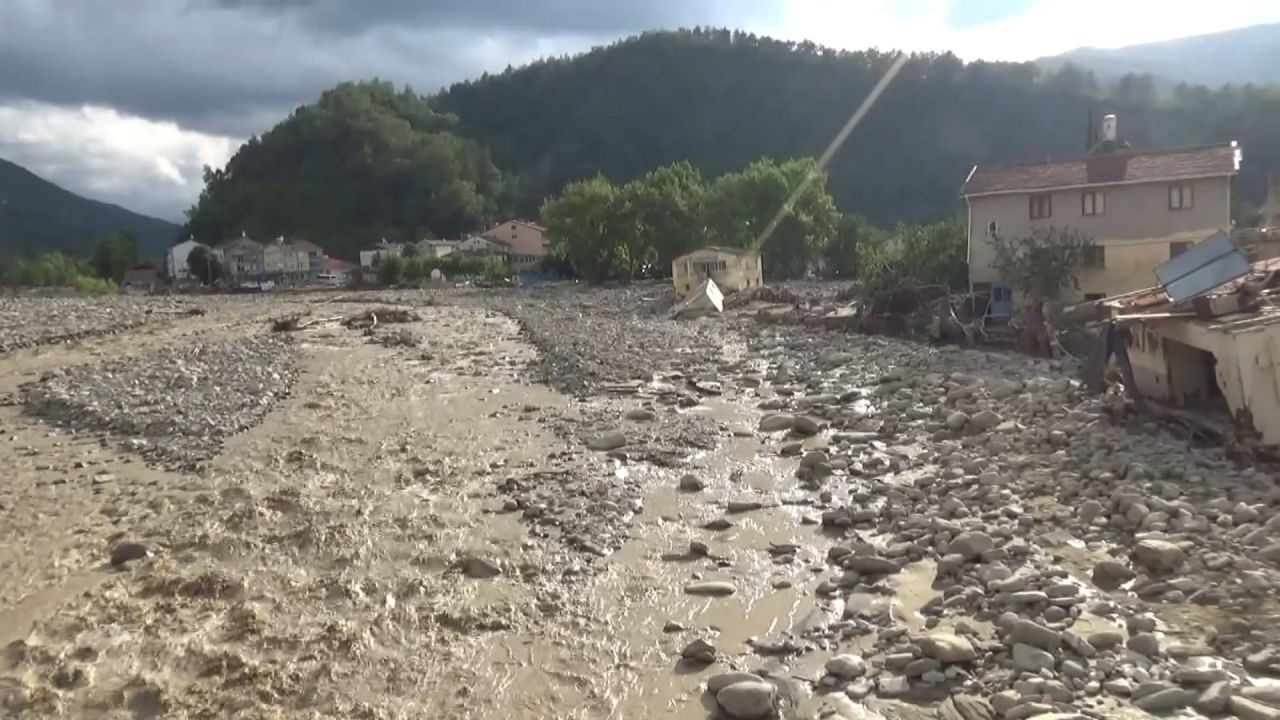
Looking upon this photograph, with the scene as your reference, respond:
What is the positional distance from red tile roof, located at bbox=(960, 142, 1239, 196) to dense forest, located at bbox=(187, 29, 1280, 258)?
72.2 m

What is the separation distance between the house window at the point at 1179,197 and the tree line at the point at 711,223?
3067cm

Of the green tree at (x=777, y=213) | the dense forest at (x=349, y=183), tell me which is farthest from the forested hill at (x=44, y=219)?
the green tree at (x=777, y=213)

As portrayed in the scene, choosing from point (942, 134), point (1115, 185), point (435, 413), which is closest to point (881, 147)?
point (942, 134)

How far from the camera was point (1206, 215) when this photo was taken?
1148 inches

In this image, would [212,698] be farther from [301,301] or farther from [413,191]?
[413,191]

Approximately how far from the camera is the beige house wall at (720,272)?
53.3 metres

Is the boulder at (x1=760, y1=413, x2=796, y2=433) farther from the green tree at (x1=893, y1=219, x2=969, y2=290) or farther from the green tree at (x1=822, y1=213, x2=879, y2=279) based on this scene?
the green tree at (x1=822, y1=213, x2=879, y2=279)

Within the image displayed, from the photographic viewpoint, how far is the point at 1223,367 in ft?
41.6

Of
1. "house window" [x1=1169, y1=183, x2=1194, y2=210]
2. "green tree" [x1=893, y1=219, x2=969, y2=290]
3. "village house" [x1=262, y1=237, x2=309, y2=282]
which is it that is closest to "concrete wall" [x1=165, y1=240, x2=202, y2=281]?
"village house" [x1=262, y1=237, x2=309, y2=282]

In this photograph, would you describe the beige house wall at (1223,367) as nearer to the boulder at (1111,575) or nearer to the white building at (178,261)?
the boulder at (1111,575)

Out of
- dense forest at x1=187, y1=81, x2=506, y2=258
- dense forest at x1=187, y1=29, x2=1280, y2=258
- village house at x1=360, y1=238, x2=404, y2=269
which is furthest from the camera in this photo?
dense forest at x1=187, y1=81, x2=506, y2=258

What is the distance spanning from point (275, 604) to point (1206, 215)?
29.4 meters

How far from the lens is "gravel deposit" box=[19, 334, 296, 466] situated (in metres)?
16.1

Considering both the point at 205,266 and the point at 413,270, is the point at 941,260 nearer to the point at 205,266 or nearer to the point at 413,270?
the point at 413,270
